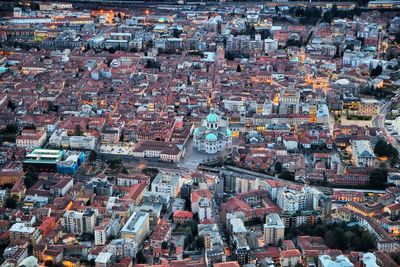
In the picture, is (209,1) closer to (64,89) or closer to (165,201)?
(64,89)

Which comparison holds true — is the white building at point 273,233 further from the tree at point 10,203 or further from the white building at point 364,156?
the tree at point 10,203

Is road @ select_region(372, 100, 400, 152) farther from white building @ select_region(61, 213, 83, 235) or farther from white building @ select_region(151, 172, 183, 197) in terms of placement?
white building @ select_region(61, 213, 83, 235)

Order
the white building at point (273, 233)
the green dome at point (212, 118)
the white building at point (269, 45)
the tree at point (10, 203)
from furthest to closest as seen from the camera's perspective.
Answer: the white building at point (269, 45)
the green dome at point (212, 118)
the tree at point (10, 203)
the white building at point (273, 233)

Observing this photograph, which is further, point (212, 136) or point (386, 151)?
point (212, 136)

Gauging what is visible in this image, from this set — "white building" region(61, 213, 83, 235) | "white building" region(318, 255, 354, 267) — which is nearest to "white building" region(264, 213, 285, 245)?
"white building" region(318, 255, 354, 267)

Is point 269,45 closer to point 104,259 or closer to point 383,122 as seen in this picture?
point 383,122

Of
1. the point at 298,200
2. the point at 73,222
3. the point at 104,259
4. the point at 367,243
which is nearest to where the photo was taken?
the point at 104,259

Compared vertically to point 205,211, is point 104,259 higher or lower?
lower

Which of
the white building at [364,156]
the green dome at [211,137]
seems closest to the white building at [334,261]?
the white building at [364,156]

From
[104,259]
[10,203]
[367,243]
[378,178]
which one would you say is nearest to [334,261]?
[367,243]

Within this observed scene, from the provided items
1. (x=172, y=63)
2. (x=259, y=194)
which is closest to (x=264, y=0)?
(x=172, y=63)
